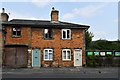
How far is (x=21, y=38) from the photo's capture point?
34125mm

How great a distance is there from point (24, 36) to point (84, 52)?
7.89m

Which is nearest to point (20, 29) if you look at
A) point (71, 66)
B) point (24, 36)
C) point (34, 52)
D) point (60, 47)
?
point (24, 36)

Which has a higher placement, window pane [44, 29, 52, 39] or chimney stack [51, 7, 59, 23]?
chimney stack [51, 7, 59, 23]

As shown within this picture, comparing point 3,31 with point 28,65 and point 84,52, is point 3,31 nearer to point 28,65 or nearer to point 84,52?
point 28,65

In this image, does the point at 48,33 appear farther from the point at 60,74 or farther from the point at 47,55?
the point at 60,74

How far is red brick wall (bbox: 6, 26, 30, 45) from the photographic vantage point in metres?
33.9

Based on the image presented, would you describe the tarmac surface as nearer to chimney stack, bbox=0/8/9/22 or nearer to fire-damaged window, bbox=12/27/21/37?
fire-damaged window, bbox=12/27/21/37

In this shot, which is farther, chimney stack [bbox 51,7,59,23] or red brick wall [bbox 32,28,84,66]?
chimney stack [bbox 51,7,59,23]

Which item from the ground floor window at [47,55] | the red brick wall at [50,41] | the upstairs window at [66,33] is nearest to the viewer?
the red brick wall at [50,41]

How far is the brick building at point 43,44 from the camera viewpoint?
110 feet

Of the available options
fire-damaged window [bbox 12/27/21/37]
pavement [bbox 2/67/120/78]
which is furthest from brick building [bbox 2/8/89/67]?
pavement [bbox 2/67/120/78]

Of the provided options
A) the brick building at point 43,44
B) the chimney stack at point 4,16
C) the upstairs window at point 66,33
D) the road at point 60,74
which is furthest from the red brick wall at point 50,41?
the road at point 60,74

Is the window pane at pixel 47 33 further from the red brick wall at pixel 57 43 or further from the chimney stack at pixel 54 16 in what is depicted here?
the chimney stack at pixel 54 16

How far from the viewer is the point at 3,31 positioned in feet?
109
